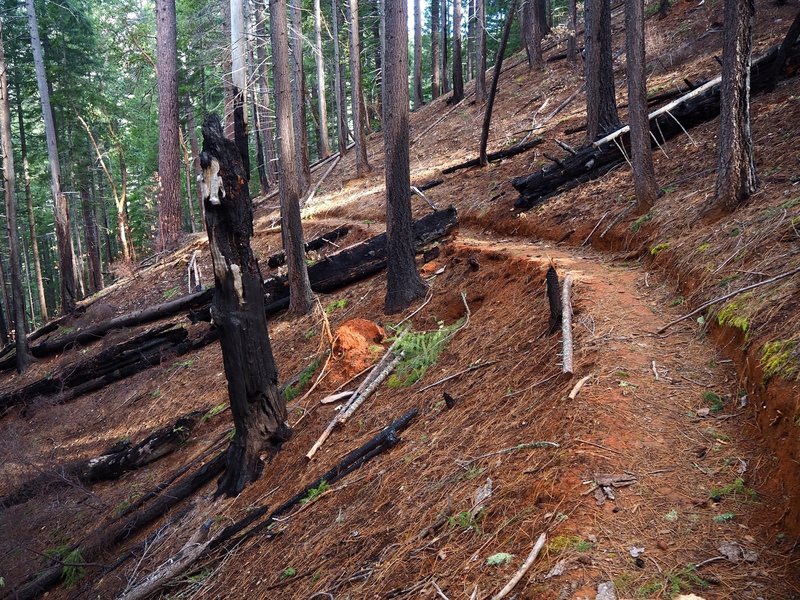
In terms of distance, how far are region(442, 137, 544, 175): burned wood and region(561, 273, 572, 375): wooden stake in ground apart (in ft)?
30.1

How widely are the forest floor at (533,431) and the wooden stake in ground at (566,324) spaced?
12 centimetres

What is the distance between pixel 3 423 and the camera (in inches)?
498

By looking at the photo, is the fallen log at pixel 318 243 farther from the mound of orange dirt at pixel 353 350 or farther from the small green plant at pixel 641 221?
the small green plant at pixel 641 221

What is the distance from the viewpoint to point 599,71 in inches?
458

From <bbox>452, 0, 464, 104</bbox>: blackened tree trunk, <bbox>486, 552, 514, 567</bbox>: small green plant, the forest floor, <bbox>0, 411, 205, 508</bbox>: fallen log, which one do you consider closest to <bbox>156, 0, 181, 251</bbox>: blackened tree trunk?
the forest floor

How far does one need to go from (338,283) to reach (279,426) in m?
5.12

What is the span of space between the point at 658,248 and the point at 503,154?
28.2 ft

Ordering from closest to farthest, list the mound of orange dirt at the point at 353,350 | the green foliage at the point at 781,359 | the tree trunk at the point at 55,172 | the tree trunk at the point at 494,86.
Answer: the green foliage at the point at 781,359 < the mound of orange dirt at the point at 353,350 < the tree trunk at the point at 494,86 < the tree trunk at the point at 55,172

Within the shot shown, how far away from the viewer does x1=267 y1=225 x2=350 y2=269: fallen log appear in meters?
14.0

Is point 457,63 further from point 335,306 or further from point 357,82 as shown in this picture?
point 335,306

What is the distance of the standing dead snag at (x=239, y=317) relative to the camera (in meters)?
6.25

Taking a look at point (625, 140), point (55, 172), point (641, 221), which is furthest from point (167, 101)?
point (641, 221)

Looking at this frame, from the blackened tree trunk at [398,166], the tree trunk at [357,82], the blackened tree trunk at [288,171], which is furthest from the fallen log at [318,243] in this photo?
the tree trunk at [357,82]

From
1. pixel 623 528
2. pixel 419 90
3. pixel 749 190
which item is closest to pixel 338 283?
pixel 749 190
